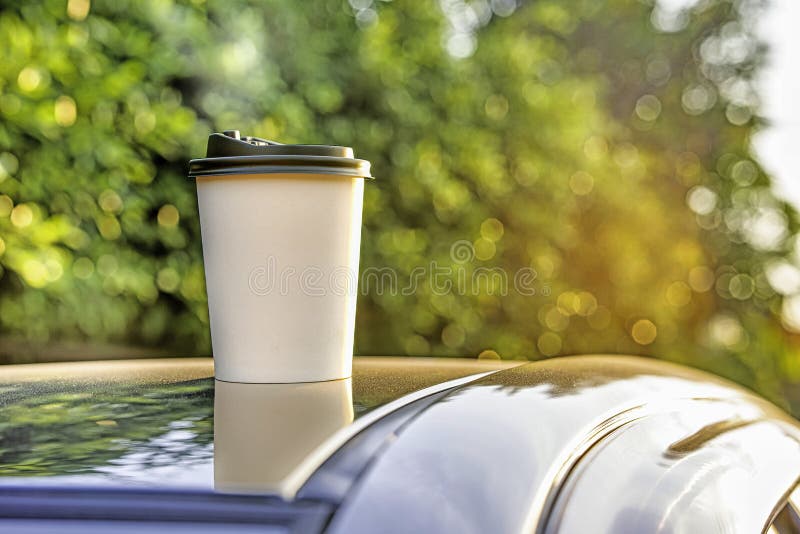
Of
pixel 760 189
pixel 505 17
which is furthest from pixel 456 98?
pixel 760 189

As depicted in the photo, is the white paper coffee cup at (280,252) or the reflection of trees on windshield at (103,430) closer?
the reflection of trees on windshield at (103,430)

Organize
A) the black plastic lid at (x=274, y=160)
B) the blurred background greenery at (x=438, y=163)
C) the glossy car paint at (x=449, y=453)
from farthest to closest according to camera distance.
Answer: the blurred background greenery at (x=438, y=163), the black plastic lid at (x=274, y=160), the glossy car paint at (x=449, y=453)

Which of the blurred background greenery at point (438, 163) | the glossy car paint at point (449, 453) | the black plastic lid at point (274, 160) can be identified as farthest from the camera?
the blurred background greenery at point (438, 163)

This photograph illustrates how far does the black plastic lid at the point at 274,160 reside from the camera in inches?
53.5

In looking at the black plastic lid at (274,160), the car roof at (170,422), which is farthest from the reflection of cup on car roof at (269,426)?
the black plastic lid at (274,160)

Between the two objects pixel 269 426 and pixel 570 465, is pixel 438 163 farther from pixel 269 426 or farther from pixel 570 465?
pixel 570 465

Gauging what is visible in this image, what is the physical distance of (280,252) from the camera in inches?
54.8

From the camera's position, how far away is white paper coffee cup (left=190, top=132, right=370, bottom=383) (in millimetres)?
1385

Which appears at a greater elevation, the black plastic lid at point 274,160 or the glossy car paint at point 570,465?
the black plastic lid at point 274,160

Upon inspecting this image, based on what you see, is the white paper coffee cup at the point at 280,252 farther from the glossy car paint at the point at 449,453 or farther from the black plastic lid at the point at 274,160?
the glossy car paint at the point at 449,453

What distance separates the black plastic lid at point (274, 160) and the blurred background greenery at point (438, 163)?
1796 mm

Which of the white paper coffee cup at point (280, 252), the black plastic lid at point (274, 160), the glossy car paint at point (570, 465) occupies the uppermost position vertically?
the black plastic lid at point (274, 160)

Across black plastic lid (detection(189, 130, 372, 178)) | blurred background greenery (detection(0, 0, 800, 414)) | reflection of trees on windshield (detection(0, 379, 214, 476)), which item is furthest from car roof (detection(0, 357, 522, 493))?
blurred background greenery (detection(0, 0, 800, 414))

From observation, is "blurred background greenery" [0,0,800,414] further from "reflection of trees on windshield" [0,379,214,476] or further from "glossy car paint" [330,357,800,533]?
"glossy car paint" [330,357,800,533]
